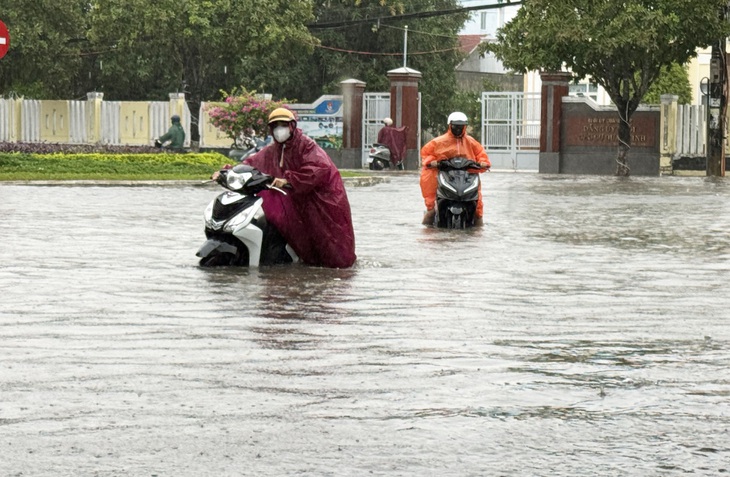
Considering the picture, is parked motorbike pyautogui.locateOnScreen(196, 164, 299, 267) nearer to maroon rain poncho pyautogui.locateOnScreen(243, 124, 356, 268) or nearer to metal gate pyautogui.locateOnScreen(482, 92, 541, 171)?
maroon rain poncho pyautogui.locateOnScreen(243, 124, 356, 268)

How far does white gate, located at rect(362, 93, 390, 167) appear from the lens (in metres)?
46.2

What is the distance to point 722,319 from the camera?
9453 millimetres

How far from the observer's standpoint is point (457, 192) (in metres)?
17.4

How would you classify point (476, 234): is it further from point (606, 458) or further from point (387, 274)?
point (606, 458)

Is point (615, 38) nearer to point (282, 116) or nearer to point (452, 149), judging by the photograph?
point (452, 149)

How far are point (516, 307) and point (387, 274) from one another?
→ 2.34 m

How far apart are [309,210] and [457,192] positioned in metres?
5.02

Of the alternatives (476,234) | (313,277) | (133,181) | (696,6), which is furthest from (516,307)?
(696,6)

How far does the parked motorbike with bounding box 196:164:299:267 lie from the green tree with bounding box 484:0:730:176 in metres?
26.0

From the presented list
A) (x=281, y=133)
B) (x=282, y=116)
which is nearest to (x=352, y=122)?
(x=281, y=133)

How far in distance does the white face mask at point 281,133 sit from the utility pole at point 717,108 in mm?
28028

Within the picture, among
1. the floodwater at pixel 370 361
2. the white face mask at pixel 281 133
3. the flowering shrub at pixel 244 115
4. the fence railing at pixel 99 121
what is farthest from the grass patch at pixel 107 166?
the white face mask at pixel 281 133

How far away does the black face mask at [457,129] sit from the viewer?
1756 cm

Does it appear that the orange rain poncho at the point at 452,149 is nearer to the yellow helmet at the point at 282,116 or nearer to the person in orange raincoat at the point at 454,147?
the person in orange raincoat at the point at 454,147
